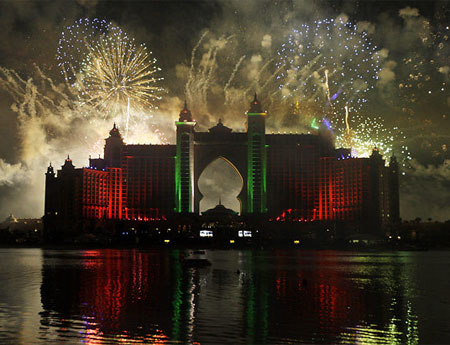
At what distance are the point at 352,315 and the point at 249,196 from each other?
518ft

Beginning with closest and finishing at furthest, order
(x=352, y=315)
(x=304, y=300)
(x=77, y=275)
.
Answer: (x=352, y=315)
(x=304, y=300)
(x=77, y=275)

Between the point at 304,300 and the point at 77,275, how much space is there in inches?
1221

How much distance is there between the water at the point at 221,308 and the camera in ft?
113

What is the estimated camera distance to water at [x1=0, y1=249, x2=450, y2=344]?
113ft

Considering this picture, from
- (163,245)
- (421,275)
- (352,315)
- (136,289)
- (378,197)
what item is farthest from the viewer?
(378,197)

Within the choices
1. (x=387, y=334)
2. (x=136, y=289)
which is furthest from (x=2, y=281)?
(x=387, y=334)

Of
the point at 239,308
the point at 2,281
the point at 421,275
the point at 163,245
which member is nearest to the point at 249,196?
the point at 163,245

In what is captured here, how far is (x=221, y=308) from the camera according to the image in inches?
1756

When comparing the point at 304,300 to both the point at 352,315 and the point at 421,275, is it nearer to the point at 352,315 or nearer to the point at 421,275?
the point at 352,315

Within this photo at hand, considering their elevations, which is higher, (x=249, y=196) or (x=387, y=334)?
(x=249, y=196)

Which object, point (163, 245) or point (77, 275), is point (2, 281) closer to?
point (77, 275)

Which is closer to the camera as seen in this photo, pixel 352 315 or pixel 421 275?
pixel 352 315

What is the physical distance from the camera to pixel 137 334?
34562mm

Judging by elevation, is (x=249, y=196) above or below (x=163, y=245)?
above
